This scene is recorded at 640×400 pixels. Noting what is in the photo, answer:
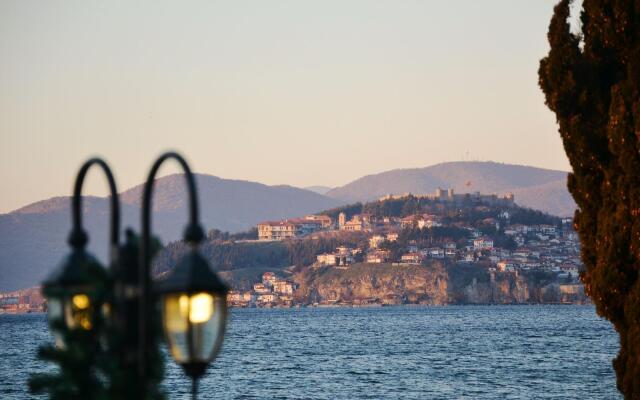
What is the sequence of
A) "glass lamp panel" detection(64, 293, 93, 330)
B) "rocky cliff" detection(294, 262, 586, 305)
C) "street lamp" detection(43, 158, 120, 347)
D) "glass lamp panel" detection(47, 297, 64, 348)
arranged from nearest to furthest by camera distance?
"street lamp" detection(43, 158, 120, 347), "glass lamp panel" detection(47, 297, 64, 348), "glass lamp panel" detection(64, 293, 93, 330), "rocky cliff" detection(294, 262, 586, 305)

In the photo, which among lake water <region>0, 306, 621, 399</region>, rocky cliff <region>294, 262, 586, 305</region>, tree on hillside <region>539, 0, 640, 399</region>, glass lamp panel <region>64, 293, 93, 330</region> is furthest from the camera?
rocky cliff <region>294, 262, 586, 305</region>

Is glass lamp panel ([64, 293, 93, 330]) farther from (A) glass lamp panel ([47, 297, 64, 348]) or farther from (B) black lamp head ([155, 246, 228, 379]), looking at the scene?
(B) black lamp head ([155, 246, 228, 379])

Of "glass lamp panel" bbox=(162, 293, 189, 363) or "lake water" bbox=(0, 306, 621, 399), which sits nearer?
"glass lamp panel" bbox=(162, 293, 189, 363)

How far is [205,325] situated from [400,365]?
53.4m

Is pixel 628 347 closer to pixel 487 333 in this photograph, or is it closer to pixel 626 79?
pixel 626 79

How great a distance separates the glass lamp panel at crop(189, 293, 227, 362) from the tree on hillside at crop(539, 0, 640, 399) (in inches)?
417

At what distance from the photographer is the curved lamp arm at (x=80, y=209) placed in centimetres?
694

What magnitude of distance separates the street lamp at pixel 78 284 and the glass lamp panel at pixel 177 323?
0.99 m

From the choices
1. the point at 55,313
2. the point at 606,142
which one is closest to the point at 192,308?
the point at 55,313

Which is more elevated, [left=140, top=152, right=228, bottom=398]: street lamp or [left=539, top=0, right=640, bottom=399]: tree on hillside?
[left=539, top=0, right=640, bottom=399]: tree on hillside

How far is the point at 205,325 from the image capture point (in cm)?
606

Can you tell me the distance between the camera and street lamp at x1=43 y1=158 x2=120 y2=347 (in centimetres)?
721

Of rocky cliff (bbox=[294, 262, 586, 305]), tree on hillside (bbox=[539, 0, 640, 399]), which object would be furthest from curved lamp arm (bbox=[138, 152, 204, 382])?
rocky cliff (bbox=[294, 262, 586, 305])

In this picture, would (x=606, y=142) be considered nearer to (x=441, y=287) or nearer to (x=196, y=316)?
(x=196, y=316)
